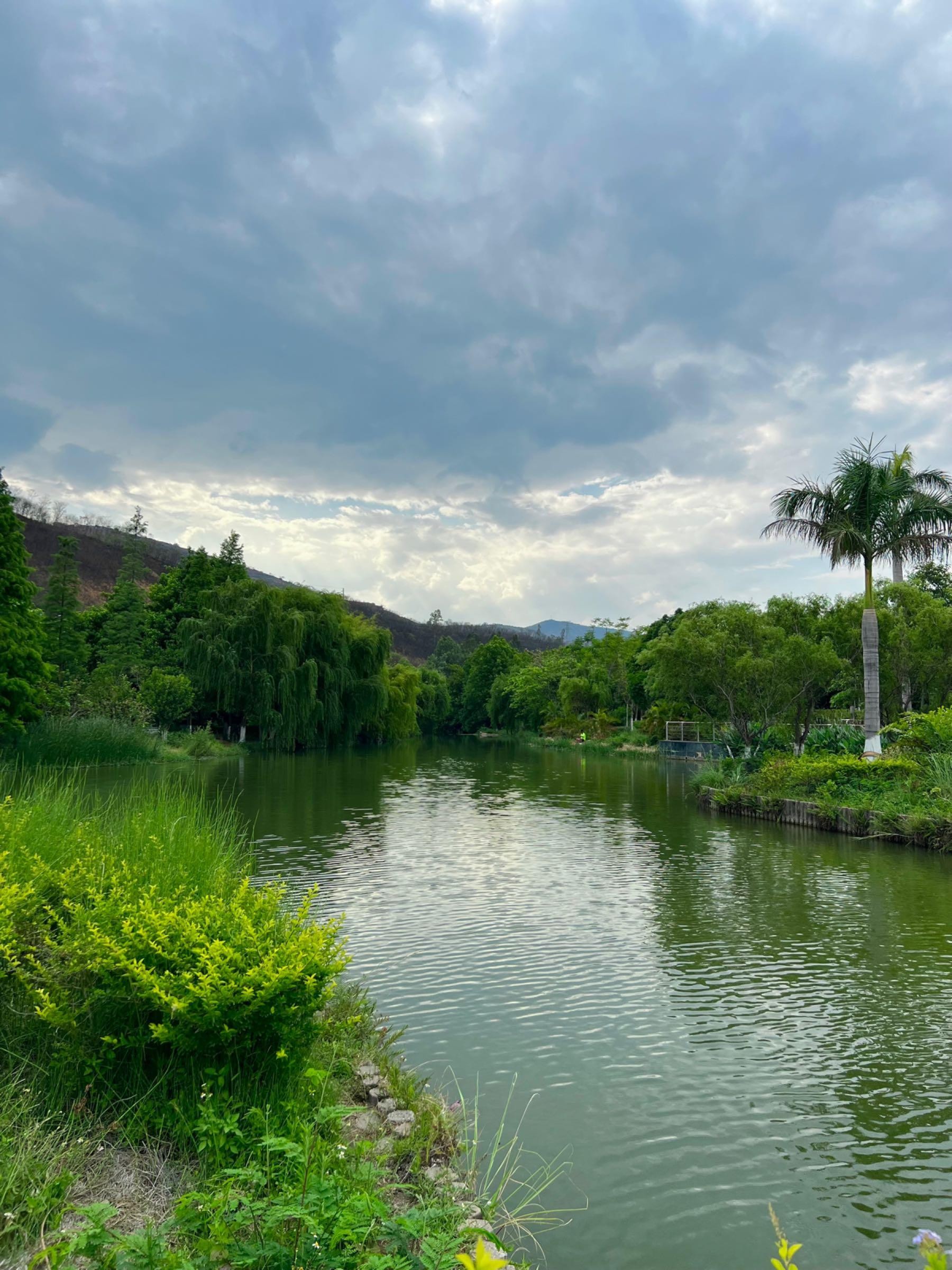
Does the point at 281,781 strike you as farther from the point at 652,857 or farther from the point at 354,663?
the point at 354,663

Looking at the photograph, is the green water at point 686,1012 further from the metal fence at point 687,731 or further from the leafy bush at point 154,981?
the metal fence at point 687,731

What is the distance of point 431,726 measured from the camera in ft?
275

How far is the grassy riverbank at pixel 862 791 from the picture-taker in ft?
48.4

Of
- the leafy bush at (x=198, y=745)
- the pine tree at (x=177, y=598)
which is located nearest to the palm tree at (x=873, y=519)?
the leafy bush at (x=198, y=745)

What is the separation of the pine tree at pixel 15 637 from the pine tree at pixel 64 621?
1111 cm

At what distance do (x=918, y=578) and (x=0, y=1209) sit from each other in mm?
45302

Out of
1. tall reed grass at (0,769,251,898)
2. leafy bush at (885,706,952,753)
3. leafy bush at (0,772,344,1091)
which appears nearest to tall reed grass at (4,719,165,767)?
tall reed grass at (0,769,251,898)

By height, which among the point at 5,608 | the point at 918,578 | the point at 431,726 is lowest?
the point at 431,726

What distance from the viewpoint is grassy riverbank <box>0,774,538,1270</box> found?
2.80 metres

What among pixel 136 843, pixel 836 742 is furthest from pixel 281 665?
pixel 136 843

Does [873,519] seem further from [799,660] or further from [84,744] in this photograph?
[84,744]

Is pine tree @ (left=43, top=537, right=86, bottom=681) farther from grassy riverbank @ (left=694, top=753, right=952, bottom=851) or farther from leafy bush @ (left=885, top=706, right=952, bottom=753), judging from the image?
leafy bush @ (left=885, top=706, right=952, bottom=753)

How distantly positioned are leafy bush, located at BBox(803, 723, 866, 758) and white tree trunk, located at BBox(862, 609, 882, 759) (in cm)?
58

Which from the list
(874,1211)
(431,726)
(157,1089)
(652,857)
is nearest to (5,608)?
(652,857)
